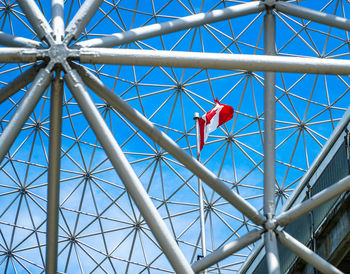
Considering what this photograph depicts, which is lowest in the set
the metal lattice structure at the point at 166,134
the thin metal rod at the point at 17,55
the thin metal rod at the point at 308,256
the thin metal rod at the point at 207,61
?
the thin metal rod at the point at 308,256

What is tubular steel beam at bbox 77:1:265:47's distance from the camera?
1838cm

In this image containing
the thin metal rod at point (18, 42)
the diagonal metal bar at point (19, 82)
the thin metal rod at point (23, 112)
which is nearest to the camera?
the thin metal rod at point (23, 112)

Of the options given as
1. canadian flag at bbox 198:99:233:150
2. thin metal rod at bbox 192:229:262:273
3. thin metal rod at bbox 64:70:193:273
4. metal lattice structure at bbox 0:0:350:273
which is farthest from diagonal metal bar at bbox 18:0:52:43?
metal lattice structure at bbox 0:0:350:273

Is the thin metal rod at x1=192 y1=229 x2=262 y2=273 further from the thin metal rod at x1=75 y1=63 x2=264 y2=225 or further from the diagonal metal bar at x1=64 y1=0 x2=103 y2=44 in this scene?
the diagonal metal bar at x1=64 y1=0 x2=103 y2=44

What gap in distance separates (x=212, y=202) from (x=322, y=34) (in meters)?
10.4

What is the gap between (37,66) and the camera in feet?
58.0

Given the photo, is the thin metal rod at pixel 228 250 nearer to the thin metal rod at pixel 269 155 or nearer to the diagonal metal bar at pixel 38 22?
the thin metal rod at pixel 269 155

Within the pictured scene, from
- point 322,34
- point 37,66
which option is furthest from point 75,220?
point 37,66

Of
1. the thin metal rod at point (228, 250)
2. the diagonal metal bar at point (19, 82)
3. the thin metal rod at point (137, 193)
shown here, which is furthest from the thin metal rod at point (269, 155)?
the diagonal metal bar at point (19, 82)

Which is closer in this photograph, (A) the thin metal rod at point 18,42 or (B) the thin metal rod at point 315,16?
(A) the thin metal rod at point 18,42

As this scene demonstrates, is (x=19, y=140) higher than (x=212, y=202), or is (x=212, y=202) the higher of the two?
(x=19, y=140)

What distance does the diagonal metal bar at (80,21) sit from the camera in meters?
17.5

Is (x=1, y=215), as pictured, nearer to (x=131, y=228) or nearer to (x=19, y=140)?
(x=19, y=140)

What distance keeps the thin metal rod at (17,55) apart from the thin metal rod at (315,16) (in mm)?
8242
